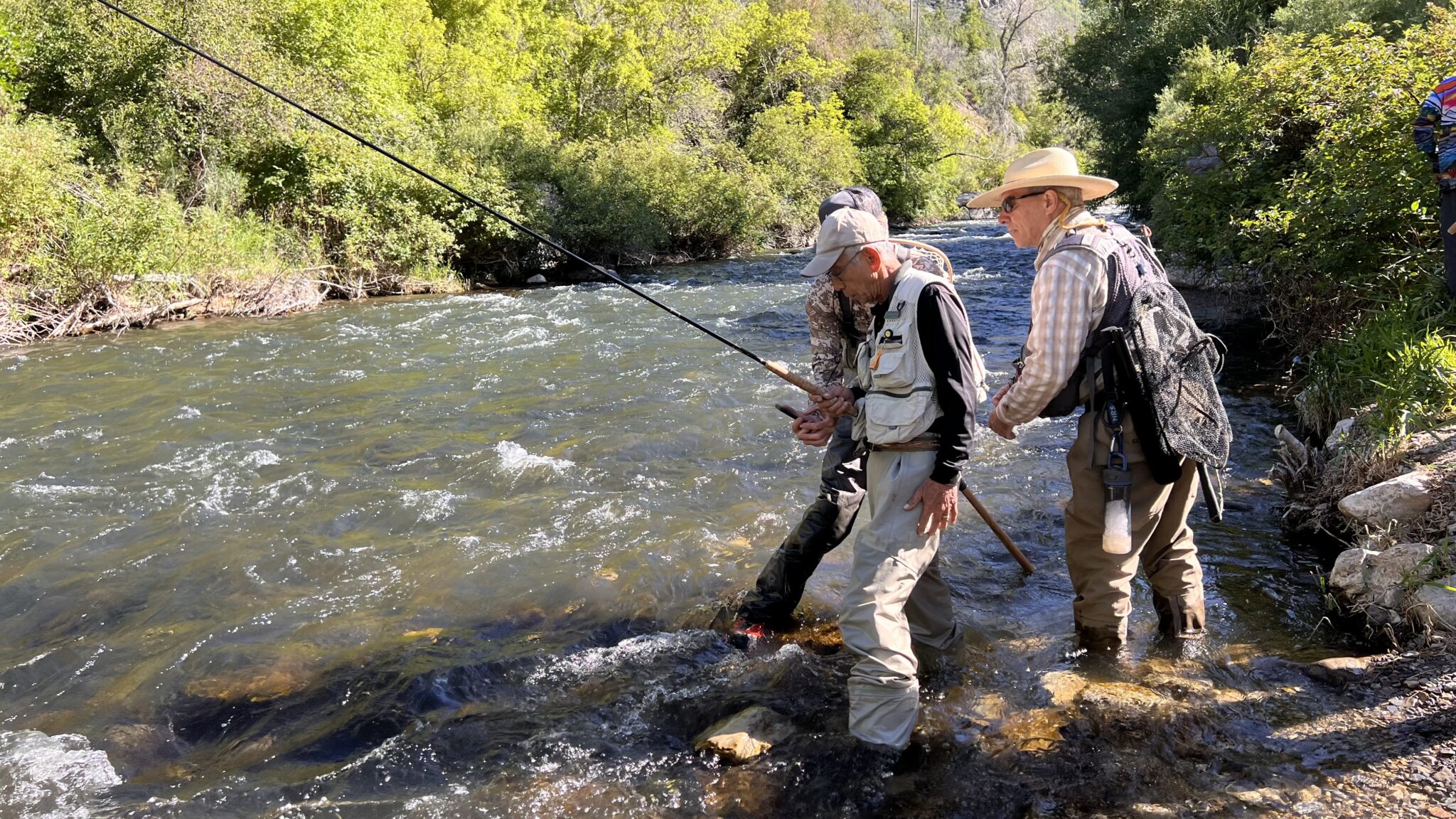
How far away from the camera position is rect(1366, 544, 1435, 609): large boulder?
3869mm

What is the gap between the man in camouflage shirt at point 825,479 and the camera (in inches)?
158

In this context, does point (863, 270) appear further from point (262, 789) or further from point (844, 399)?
point (262, 789)

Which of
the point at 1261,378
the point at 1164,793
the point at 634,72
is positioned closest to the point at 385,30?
the point at 634,72

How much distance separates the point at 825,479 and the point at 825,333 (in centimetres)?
72

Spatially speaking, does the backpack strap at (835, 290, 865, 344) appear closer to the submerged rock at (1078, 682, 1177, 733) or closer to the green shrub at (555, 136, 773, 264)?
the submerged rock at (1078, 682, 1177, 733)

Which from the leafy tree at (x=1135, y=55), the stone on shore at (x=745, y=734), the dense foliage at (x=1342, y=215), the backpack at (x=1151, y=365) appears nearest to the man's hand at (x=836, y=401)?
the backpack at (x=1151, y=365)

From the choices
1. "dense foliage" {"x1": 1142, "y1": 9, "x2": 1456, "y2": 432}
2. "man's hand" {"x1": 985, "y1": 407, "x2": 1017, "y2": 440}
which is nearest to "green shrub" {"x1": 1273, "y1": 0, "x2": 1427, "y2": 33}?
"dense foliage" {"x1": 1142, "y1": 9, "x2": 1456, "y2": 432}

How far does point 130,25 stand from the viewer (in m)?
17.0

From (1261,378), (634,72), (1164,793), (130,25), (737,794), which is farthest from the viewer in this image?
(634,72)

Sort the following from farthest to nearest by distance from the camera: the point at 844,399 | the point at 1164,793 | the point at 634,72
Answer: the point at 634,72, the point at 844,399, the point at 1164,793

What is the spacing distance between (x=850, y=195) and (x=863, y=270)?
730 mm

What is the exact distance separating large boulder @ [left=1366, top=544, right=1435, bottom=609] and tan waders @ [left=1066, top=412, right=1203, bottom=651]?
0.82 m

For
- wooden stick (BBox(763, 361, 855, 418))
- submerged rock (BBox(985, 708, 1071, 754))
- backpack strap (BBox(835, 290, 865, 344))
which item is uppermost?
backpack strap (BBox(835, 290, 865, 344))

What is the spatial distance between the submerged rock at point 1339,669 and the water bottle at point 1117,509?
1091 mm
